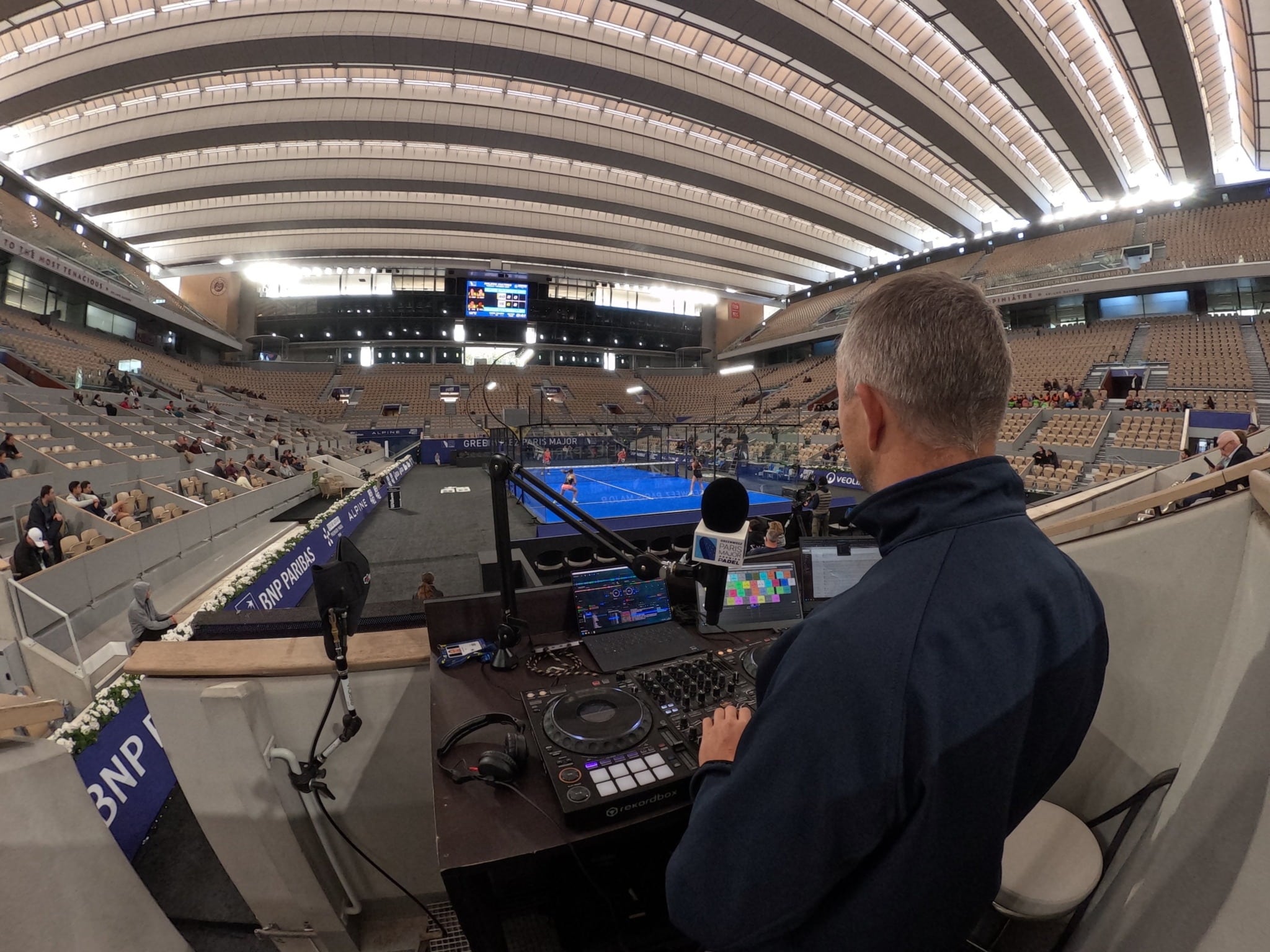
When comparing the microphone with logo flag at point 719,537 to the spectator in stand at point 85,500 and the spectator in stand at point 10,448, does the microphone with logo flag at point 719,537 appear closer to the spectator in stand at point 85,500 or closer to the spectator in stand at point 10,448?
the spectator in stand at point 85,500

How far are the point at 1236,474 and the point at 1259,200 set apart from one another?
37.7 m

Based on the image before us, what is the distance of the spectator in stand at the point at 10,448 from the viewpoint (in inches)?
331

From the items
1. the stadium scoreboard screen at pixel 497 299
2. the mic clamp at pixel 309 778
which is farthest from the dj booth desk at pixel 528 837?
the stadium scoreboard screen at pixel 497 299

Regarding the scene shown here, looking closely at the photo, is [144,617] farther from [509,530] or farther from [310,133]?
[310,133]

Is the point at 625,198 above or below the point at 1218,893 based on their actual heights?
above

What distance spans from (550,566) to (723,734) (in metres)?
2.61

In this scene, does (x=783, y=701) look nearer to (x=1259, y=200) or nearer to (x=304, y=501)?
(x=304, y=501)

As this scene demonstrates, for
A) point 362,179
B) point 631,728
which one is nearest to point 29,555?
Result: point 631,728

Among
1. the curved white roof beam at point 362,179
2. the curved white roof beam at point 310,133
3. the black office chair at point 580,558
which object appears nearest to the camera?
the black office chair at point 580,558

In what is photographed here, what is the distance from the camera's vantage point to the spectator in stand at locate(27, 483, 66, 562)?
5.90 metres

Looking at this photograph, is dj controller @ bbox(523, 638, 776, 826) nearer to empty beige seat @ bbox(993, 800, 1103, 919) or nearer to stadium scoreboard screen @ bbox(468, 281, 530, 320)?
empty beige seat @ bbox(993, 800, 1103, 919)

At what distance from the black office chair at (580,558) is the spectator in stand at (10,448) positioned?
36.5ft

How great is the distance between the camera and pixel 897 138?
21531 mm

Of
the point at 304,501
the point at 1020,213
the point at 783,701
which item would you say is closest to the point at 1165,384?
the point at 1020,213
